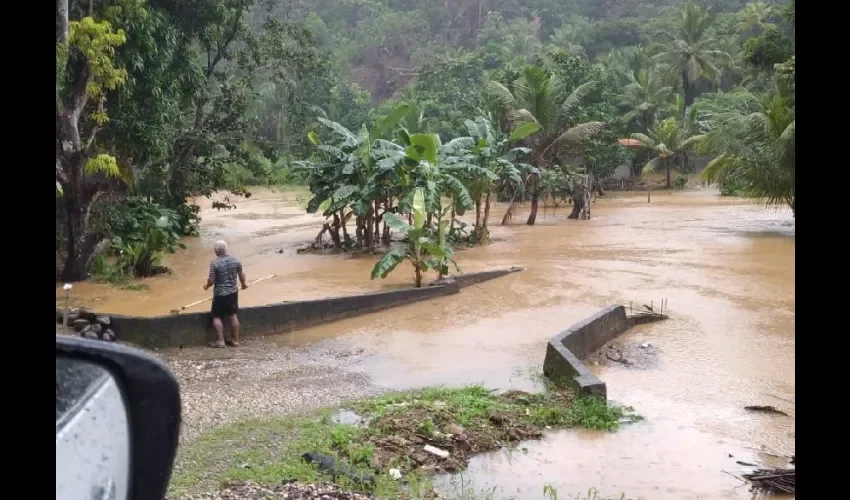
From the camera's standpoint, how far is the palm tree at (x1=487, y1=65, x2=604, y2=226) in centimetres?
2502

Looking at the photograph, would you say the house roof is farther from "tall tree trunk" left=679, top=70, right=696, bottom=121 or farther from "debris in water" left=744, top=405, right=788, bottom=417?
"debris in water" left=744, top=405, right=788, bottom=417

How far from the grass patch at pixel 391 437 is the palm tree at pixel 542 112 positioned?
17636 mm

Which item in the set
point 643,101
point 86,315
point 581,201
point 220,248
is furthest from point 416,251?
point 643,101

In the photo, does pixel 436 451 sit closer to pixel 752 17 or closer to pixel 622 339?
pixel 622 339

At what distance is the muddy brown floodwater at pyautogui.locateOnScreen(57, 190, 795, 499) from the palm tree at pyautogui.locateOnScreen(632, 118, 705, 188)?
14086 millimetres

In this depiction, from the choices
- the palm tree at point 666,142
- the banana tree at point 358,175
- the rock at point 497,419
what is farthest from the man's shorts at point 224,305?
the palm tree at point 666,142

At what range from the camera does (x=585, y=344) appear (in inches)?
387

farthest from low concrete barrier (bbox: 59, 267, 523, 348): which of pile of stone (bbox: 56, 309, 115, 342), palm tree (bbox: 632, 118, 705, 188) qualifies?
palm tree (bbox: 632, 118, 705, 188)

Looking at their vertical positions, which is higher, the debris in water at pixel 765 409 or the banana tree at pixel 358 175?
the banana tree at pixel 358 175

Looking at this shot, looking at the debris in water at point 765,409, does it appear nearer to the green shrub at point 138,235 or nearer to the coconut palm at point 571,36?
the green shrub at point 138,235

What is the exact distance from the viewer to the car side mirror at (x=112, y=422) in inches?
41.1

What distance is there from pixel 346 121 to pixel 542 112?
21984 millimetres

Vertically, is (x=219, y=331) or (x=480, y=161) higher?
(x=480, y=161)
